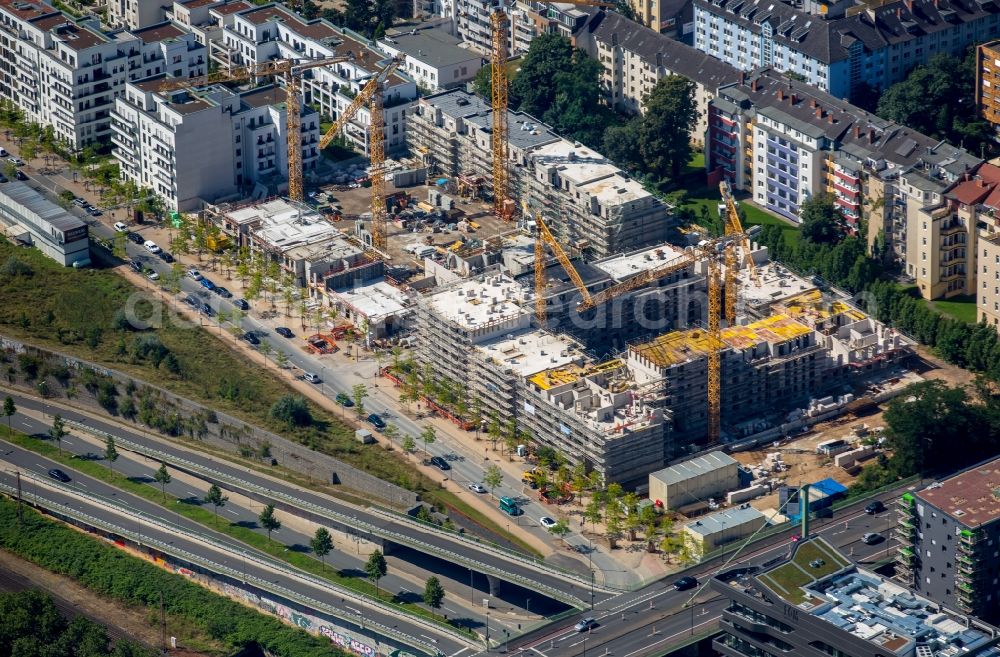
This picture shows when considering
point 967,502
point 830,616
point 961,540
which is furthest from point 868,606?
point 967,502

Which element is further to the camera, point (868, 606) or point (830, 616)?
point (868, 606)

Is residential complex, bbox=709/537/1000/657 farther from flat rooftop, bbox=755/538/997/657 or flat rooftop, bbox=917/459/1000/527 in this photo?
flat rooftop, bbox=917/459/1000/527

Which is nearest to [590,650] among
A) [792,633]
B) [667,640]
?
[667,640]

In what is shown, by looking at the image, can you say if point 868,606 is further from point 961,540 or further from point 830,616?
point 961,540

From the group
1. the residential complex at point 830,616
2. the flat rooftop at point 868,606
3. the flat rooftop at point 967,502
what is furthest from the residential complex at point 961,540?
the flat rooftop at point 868,606

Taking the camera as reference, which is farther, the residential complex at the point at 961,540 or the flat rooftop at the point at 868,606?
the residential complex at the point at 961,540

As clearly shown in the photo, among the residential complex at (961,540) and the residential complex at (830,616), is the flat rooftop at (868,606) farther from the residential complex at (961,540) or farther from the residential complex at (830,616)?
the residential complex at (961,540)

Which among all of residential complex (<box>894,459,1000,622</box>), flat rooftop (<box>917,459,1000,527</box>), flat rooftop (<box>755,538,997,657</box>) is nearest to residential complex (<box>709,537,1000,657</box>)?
flat rooftop (<box>755,538,997,657</box>)

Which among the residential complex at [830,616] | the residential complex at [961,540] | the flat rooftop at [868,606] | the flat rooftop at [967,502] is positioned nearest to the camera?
the flat rooftop at [868,606]
